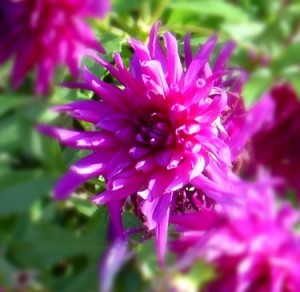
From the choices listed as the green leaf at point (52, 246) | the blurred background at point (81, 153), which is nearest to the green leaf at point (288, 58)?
the blurred background at point (81, 153)

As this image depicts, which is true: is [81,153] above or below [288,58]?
below

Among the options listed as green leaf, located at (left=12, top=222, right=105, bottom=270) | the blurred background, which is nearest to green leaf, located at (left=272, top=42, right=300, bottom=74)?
the blurred background

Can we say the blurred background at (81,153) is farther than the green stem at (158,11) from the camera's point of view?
No

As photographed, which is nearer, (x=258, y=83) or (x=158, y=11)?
(x=258, y=83)

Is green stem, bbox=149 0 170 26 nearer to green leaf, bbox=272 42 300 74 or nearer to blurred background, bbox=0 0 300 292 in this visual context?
blurred background, bbox=0 0 300 292

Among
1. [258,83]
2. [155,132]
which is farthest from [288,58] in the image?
[155,132]

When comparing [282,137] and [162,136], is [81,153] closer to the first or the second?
[162,136]

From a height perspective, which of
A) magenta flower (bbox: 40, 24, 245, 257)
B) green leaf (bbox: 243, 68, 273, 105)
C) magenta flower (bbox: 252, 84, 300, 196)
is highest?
green leaf (bbox: 243, 68, 273, 105)

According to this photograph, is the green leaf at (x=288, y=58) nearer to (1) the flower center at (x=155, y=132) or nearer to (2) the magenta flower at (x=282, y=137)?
(2) the magenta flower at (x=282, y=137)
